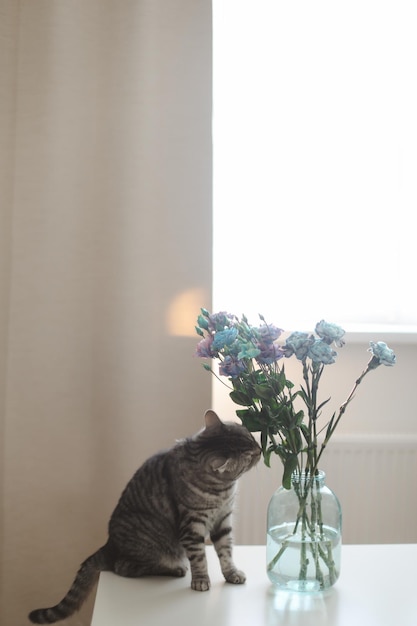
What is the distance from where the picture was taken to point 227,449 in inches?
50.5

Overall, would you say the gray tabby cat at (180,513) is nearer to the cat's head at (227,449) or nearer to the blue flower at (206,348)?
the cat's head at (227,449)

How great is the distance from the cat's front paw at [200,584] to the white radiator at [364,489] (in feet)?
2.45

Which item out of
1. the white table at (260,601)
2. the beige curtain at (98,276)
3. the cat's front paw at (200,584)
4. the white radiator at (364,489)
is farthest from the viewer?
the white radiator at (364,489)

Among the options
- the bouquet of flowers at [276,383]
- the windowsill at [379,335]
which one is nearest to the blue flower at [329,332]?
the bouquet of flowers at [276,383]

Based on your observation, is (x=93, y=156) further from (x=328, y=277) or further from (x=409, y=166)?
(x=409, y=166)

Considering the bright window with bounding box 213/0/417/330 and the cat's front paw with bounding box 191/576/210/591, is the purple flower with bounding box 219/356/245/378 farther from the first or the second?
the bright window with bounding box 213/0/417/330

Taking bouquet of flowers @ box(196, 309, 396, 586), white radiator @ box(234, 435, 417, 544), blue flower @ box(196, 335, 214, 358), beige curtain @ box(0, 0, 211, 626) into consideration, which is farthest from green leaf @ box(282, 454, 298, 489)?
white radiator @ box(234, 435, 417, 544)

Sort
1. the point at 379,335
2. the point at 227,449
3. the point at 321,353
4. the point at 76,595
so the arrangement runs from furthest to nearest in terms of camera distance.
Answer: the point at 379,335 → the point at 76,595 → the point at 227,449 → the point at 321,353

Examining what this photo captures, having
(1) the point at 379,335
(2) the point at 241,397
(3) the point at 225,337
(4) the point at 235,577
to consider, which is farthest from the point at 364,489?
(3) the point at 225,337

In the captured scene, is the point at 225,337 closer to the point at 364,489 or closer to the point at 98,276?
the point at 98,276

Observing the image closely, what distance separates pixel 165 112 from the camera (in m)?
1.86

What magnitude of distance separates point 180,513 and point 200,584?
0.13 meters

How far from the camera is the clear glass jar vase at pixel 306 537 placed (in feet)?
4.09

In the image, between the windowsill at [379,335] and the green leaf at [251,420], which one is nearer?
the green leaf at [251,420]
